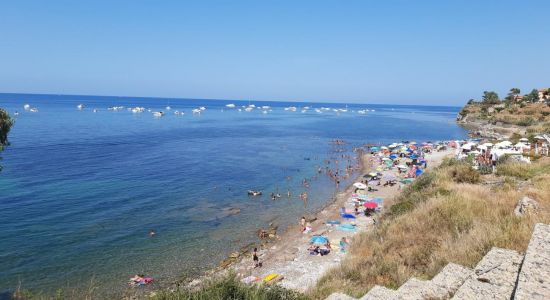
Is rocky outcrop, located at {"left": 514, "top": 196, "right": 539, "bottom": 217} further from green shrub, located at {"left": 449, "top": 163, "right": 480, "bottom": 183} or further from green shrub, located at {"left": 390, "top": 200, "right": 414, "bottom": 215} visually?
green shrub, located at {"left": 449, "top": 163, "right": 480, "bottom": 183}

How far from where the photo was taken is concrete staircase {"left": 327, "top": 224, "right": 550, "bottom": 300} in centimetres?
410

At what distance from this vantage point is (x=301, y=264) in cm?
1728

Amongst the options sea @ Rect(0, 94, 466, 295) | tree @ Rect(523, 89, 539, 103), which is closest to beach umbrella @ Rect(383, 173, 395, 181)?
sea @ Rect(0, 94, 466, 295)

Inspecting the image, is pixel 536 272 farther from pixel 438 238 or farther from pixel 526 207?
pixel 526 207

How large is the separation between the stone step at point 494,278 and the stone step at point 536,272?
453mm

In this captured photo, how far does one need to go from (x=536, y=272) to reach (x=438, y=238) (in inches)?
197

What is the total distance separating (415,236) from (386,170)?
30.8 m

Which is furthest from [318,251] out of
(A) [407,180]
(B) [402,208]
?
(A) [407,180]

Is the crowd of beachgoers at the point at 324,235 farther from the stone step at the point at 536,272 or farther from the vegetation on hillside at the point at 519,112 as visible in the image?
the vegetation on hillside at the point at 519,112

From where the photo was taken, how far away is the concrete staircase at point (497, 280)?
4.10 meters

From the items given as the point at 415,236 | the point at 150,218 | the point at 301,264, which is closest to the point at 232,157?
the point at 150,218

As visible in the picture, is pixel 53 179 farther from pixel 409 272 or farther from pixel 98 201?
pixel 409 272

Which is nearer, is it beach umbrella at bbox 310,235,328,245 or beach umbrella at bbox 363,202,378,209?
beach umbrella at bbox 310,235,328,245

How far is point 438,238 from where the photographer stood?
9117 mm
